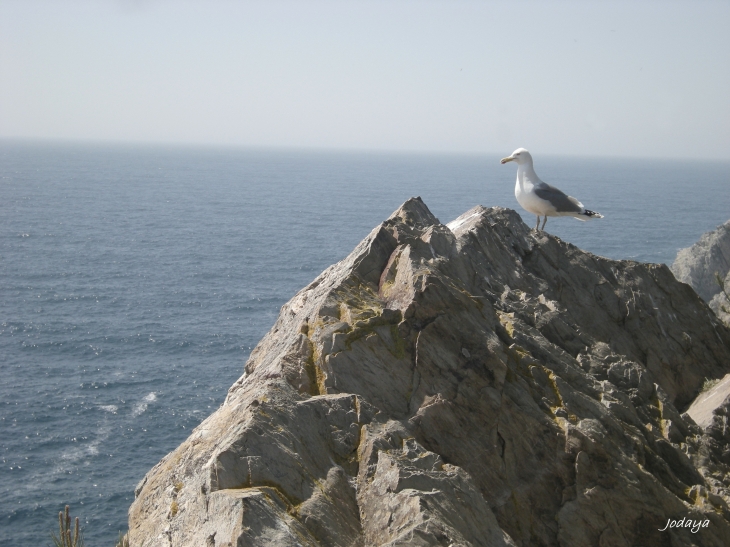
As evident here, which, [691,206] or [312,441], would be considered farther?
[691,206]

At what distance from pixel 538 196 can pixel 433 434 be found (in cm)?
1290

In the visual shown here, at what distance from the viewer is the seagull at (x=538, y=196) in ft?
79.4

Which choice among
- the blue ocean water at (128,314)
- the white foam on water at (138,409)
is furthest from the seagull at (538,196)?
the white foam on water at (138,409)

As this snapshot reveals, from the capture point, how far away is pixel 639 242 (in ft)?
394

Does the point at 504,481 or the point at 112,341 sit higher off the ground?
the point at 504,481

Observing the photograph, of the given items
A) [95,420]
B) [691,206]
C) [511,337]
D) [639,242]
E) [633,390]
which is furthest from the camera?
[691,206]

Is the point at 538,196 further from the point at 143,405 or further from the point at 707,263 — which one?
the point at 707,263

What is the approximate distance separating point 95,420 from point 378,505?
1902 inches

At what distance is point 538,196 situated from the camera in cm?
2420

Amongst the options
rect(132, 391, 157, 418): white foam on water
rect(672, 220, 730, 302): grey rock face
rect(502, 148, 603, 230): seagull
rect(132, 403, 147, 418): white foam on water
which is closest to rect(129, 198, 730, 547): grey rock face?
rect(502, 148, 603, 230): seagull

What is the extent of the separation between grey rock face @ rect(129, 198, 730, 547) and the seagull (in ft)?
15.9

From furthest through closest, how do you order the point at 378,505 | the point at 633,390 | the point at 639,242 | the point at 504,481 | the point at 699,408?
the point at 639,242, the point at 699,408, the point at 633,390, the point at 504,481, the point at 378,505

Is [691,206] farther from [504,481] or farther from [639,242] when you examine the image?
[504,481]

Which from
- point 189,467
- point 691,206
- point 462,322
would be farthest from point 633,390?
point 691,206
